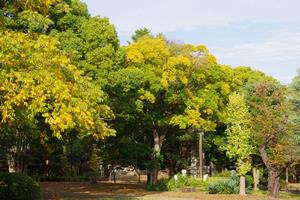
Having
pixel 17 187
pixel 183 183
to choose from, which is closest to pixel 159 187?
pixel 183 183

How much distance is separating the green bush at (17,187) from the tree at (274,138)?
578 inches

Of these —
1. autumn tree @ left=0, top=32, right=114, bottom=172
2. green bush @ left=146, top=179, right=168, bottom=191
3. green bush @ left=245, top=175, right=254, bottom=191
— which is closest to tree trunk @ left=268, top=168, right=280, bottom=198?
green bush @ left=245, top=175, right=254, bottom=191

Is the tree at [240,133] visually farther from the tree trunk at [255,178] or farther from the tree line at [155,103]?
the tree trunk at [255,178]

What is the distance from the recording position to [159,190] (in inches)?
1329

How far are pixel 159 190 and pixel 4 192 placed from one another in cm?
1604

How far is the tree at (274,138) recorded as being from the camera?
92.3 feet

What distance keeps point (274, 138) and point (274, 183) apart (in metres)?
2.78

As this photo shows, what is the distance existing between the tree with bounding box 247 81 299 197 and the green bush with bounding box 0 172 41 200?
14.7 metres

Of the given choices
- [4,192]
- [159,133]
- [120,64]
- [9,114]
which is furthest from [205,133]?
[9,114]

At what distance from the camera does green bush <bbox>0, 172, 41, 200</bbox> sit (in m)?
19.5

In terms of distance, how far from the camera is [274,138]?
28844mm

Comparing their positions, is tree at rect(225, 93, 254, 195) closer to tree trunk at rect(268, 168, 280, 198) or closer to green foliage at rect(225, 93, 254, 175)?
green foliage at rect(225, 93, 254, 175)

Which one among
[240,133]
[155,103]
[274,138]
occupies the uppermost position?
[155,103]

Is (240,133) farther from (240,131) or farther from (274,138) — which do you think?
(274,138)
